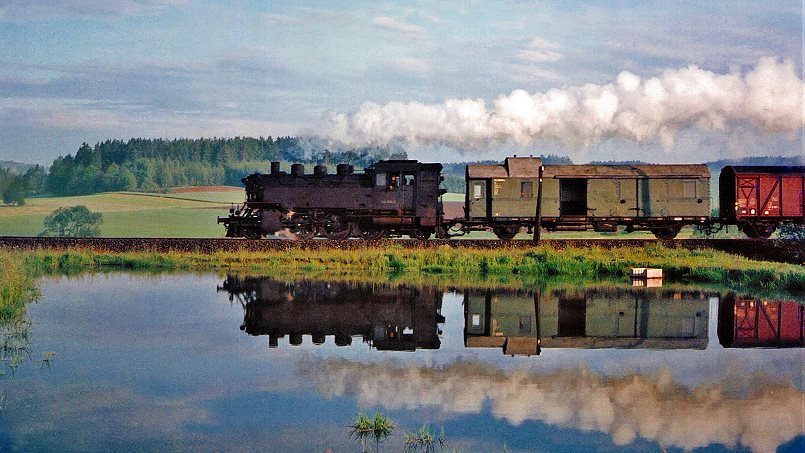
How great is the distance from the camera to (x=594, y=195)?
35469mm

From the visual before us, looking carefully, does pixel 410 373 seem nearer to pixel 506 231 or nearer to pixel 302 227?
pixel 506 231

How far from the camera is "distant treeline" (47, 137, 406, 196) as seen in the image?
92938 millimetres

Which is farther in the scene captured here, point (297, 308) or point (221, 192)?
point (221, 192)

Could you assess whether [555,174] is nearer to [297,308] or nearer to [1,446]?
[297,308]

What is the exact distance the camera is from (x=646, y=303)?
2206cm

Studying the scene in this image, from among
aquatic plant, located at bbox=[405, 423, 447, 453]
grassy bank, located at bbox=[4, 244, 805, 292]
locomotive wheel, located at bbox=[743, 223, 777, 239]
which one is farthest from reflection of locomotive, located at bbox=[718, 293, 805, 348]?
locomotive wheel, located at bbox=[743, 223, 777, 239]

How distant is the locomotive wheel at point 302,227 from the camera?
36.4 meters

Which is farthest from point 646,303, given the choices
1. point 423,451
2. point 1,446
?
point 1,446

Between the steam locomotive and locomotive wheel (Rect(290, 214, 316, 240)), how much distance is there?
1.8 inches

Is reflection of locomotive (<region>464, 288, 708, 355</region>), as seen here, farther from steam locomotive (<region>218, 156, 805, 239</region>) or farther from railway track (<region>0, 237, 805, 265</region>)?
steam locomotive (<region>218, 156, 805, 239</region>)

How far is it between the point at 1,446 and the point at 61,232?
55.7m

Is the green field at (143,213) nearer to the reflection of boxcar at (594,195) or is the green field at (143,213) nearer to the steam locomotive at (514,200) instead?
the steam locomotive at (514,200)

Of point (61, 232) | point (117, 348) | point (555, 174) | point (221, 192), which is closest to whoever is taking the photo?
point (117, 348)

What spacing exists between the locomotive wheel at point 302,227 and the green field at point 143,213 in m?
25.3
